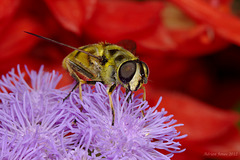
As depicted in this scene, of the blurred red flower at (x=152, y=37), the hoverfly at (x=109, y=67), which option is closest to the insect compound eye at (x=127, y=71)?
the hoverfly at (x=109, y=67)

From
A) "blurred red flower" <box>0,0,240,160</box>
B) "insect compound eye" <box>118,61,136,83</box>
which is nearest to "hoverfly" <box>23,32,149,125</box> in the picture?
"insect compound eye" <box>118,61,136,83</box>

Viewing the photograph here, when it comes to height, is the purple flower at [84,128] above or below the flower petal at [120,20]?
below

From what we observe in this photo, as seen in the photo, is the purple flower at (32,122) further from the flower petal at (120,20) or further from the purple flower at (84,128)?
the flower petal at (120,20)

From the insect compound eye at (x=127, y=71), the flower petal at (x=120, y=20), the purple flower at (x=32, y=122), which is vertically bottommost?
the purple flower at (x=32, y=122)

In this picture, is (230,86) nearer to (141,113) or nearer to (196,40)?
(196,40)

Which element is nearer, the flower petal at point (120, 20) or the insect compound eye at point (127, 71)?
the insect compound eye at point (127, 71)

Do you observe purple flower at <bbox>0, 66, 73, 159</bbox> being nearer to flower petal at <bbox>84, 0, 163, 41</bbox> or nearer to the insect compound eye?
the insect compound eye

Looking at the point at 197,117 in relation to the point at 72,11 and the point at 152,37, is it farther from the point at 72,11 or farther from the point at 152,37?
the point at 72,11

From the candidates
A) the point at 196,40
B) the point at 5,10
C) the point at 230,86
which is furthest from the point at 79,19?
the point at 230,86
